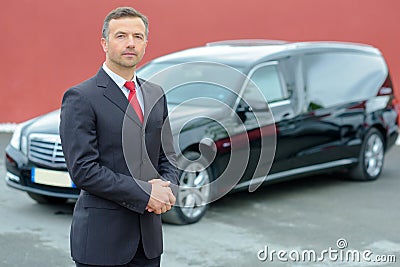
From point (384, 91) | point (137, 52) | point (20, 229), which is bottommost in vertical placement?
point (20, 229)

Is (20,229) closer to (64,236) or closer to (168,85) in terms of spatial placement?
(64,236)

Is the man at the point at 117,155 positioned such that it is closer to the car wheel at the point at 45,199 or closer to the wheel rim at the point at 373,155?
the car wheel at the point at 45,199

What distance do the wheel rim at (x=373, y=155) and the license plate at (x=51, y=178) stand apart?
3.89 m

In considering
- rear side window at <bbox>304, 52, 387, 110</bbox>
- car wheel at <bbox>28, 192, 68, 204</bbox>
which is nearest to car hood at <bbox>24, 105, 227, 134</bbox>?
car wheel at <bbox>28, 192, 68, 204</bbox>

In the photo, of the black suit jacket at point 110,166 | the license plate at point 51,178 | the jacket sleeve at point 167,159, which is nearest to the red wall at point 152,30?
the license plate at point 51,178

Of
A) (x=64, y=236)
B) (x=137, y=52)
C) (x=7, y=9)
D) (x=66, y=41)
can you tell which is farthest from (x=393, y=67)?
(x=137, y=52)

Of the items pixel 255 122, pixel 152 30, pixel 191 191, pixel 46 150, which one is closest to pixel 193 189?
pixel 191 191

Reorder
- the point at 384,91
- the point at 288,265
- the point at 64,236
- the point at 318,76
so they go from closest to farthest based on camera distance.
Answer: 1. the point at 288,265
2. the point at 64,236
3. the point at 318,76
4. the point at 384,91

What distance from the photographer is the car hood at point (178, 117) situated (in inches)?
250

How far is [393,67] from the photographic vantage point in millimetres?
11977

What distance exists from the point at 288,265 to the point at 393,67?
25.3ft

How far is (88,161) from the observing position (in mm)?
2643

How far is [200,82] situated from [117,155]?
13.7 ft

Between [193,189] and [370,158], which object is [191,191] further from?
[370,158]
